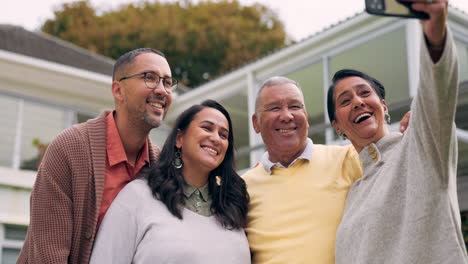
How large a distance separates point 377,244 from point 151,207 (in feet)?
4.28

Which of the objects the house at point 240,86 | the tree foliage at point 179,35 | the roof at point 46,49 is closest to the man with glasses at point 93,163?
the house at point 240,86

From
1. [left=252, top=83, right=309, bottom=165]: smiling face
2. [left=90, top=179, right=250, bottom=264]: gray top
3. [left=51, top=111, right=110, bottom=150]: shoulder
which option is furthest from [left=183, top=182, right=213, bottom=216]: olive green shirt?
[left=51, top=111, right=110, bottom=150]: shoulder

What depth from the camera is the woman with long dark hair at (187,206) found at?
3.05m

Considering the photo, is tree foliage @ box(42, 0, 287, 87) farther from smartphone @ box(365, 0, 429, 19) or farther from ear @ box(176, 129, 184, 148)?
smartphone @ box(365, 0, 429, 19)

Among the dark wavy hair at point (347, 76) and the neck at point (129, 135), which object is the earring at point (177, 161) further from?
the dark wavy hair at point (347, 76)

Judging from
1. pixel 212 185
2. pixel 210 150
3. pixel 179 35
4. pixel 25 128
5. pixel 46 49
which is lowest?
pixel 25 128

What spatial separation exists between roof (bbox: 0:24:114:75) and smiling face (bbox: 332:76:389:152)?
12.8 m

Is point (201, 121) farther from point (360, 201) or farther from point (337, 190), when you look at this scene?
point (360, 201)

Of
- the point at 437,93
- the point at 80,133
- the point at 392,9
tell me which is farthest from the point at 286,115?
the point at 392,9

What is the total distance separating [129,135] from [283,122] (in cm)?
94

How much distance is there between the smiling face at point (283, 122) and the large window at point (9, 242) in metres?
8.54

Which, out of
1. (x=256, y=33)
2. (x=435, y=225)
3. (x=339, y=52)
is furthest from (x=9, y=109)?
Answer: (x=256, y=33)

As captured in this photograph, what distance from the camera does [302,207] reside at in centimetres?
317

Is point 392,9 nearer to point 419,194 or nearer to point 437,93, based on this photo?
point 437,93
